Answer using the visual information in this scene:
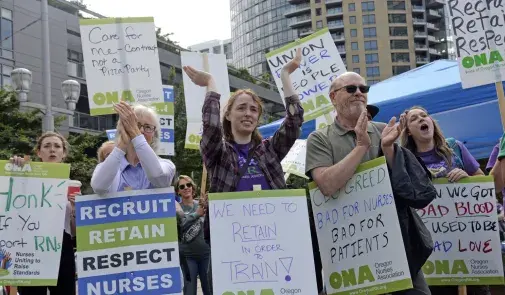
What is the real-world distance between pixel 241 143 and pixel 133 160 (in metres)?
0.66

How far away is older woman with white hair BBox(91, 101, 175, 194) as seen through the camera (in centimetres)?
352

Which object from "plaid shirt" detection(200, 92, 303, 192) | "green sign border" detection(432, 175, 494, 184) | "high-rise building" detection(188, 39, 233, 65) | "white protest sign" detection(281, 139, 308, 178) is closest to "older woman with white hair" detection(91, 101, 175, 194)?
"plaid shirt" detection(200, 92, 303, 192)

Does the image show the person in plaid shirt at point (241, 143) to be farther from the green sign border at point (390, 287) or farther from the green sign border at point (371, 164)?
the green sign border at point (390, 287)

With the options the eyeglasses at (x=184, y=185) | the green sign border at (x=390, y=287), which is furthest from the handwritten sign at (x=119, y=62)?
the green sign border at (x=390, y=287)

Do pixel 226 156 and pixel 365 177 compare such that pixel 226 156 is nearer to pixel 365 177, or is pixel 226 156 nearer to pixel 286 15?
pixel 365 177

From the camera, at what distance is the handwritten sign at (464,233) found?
4246 millimetres

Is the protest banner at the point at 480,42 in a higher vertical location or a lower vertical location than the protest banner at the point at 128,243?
higher

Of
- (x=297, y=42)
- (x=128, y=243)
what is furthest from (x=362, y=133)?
(x=297, y=42)

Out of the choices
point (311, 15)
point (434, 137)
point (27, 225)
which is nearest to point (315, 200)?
point (434, 137)

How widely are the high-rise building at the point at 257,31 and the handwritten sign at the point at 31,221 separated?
106811 millimetres

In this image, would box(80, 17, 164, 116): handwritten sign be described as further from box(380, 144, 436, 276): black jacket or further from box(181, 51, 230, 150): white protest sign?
box(380, 144, 436, 276): black jacket

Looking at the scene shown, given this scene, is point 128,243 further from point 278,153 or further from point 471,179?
point 471,179

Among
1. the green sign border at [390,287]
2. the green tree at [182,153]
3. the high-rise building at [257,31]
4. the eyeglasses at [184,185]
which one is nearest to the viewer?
the green sign border at [390,287]

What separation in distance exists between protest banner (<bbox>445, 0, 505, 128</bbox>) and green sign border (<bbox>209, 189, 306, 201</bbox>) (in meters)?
2.60
